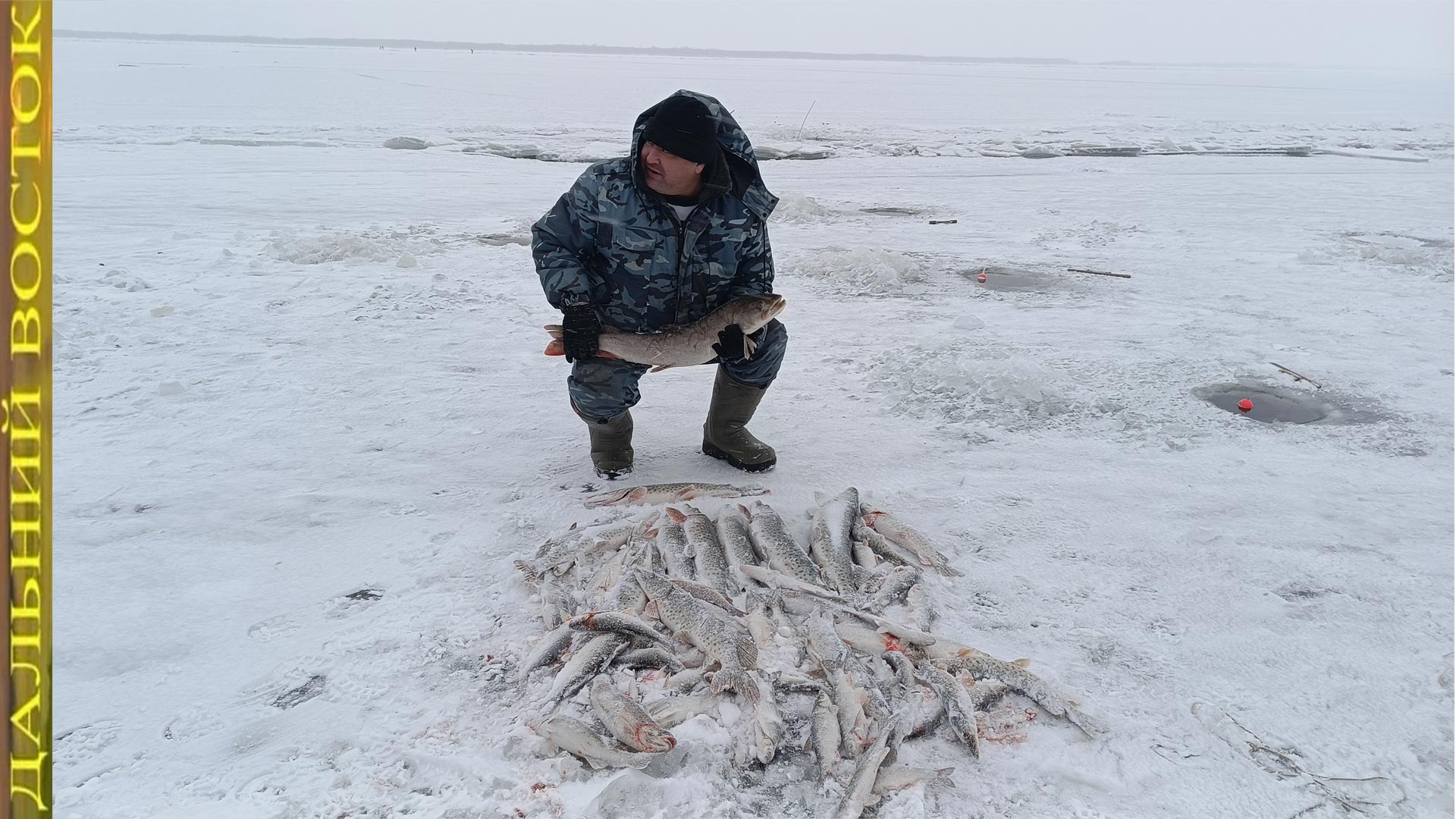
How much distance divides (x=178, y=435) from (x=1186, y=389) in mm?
5693

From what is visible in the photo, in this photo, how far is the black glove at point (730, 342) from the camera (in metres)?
3.75

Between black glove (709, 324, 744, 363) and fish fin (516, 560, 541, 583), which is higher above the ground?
black glove (709, 324, 744, 363)

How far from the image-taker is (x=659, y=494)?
3.84 metres

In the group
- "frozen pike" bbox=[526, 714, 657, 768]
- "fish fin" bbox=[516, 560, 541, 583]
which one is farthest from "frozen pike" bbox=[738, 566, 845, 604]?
"frozen pike" bbox=[526, 714, 657, 768]

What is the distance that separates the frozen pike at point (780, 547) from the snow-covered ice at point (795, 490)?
396 mm

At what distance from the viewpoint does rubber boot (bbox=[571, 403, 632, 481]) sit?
407 cm

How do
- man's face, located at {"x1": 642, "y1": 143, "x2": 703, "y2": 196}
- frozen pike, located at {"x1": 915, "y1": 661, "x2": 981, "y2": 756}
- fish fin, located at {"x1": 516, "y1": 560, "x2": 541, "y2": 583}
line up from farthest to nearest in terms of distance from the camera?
man's face, located at {"x1": 642, "y1": 143, "x2": 703, "y2": 196}
fish fin, located at {"x1": 516, "y1": 560, "x2": 541, "y2": 583}
frozen pike, located at {"x1": 915, "y1": 661, "x2": 981, "y2": 756}

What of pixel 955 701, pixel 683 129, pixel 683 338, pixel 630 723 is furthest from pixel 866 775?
pixel 683 129

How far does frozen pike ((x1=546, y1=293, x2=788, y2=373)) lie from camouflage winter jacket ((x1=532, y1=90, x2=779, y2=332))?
0.50 feet

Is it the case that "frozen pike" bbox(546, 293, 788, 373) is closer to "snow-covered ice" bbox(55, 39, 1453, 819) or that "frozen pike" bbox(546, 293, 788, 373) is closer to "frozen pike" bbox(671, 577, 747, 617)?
"snow-covered ice" bbox(55, 39, 1453, 819)

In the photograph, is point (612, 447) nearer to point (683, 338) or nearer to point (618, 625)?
point (683, 338)

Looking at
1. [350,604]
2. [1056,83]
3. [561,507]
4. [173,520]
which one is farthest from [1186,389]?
[1056,83]

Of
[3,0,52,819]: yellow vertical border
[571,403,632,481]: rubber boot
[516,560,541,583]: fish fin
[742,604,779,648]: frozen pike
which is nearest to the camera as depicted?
[3,0,52,819]: yellow vertical border

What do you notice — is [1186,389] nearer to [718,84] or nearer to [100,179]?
[100,179]
